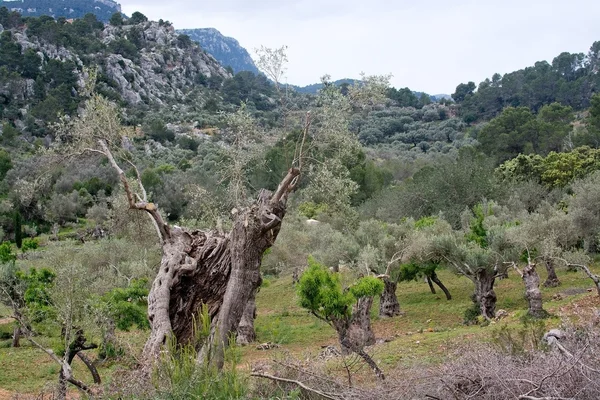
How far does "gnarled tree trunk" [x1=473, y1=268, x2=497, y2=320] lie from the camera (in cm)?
1748

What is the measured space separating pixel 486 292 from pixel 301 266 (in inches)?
426

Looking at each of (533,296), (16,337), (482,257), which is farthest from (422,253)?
(16,337)

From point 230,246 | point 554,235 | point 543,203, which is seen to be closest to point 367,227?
point 554,235

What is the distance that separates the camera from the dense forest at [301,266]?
6492 mm

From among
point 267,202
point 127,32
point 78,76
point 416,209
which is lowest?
point 416,209

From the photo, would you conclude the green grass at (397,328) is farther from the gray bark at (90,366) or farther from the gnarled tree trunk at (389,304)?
the gray bark at (90,366)

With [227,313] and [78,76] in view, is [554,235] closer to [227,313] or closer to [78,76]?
[227,313]

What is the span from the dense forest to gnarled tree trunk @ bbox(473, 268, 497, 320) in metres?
0.07

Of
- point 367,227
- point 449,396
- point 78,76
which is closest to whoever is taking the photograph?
point 449,396

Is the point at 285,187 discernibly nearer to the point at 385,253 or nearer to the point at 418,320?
the point at 418,320

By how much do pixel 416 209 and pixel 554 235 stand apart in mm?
16394

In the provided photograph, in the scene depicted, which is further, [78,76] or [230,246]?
[78,76]

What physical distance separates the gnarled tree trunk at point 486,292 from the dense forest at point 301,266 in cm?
7

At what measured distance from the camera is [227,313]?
8.23 meters
